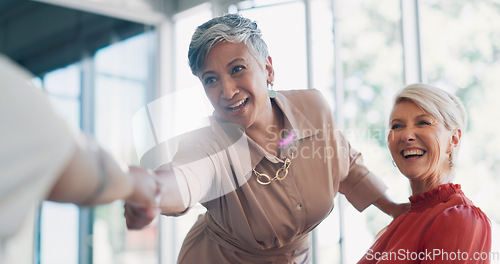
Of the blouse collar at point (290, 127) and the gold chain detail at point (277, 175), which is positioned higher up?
the blouse collar at point (290, 127)

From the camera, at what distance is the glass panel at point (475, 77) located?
2.73 meters

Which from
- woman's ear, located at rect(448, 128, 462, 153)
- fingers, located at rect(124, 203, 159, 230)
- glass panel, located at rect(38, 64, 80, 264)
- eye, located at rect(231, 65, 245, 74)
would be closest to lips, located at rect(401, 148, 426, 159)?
woman's ear, located at rect(448, 128, 462, 153)

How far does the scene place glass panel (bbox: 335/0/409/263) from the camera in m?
3.23

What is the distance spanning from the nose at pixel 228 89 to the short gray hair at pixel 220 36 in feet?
0.31

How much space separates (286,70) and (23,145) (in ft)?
8.46

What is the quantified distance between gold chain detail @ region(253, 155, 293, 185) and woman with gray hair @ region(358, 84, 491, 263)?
1.23ft

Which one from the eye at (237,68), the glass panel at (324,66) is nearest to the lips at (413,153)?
the eye at (237,68)

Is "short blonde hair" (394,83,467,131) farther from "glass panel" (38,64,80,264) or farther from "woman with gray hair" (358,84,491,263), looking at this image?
"glass panel" (38,64,80,264)

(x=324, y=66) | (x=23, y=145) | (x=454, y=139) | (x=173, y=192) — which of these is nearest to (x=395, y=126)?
(x=454, y=139)

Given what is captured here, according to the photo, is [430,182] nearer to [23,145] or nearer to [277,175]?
[277,175]

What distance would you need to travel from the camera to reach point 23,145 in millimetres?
653

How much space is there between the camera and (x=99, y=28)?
187 inches

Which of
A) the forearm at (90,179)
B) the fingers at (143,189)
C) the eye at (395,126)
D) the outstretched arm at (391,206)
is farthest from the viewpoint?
the outstretched arm at (391,206)

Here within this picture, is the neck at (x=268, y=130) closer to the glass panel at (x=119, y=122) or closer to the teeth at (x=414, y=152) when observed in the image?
the teeth at (x=414, y=152)
